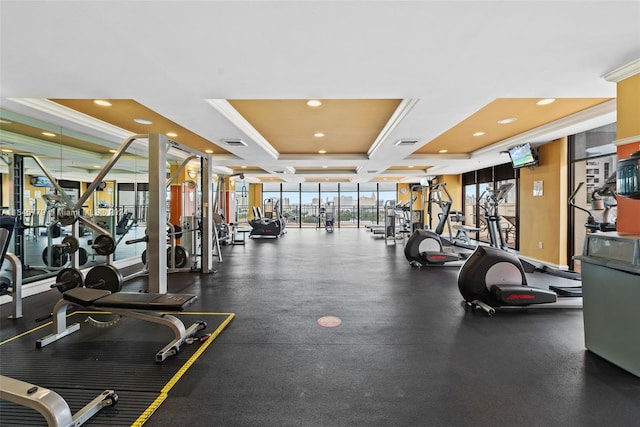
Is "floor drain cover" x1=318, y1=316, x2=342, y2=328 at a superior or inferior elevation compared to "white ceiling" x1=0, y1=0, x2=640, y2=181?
inferior

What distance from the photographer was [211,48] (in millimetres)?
2293

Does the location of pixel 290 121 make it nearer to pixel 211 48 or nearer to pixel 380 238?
pixel 211 48

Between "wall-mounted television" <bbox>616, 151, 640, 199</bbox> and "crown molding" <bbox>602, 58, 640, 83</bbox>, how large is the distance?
1.19m

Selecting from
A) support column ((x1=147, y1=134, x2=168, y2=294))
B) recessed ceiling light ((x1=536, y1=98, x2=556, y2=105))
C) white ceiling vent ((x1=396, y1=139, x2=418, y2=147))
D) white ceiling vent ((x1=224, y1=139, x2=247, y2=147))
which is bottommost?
support column ((x1=147, y1=134, x2=168, y2=294))

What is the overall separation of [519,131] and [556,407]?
493 cm

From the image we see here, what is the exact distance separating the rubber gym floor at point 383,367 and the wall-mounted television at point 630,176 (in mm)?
1213

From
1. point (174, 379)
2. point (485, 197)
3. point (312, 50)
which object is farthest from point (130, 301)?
point (485, 197)

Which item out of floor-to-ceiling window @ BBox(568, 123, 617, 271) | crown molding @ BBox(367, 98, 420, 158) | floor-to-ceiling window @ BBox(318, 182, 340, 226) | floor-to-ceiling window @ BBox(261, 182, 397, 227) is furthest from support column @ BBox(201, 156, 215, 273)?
floor-to-ceiling window @ BBox(261, 182, 397, 227)

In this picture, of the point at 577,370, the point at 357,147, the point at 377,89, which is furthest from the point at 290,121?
the point at 577,370

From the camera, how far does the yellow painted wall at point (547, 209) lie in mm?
5406

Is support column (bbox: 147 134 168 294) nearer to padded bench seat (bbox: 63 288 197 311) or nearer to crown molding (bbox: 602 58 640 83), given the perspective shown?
padded bench seat (bbox: 63 288 197 311)

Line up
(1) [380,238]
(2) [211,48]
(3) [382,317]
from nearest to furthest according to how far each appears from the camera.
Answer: (2) [211,48]
(3) [382,317]
(1) [380,238]

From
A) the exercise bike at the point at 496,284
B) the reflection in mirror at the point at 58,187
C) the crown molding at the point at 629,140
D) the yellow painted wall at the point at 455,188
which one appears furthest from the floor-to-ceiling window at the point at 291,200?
the crown molding at the point at 629,140

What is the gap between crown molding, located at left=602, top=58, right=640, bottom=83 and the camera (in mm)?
2543
